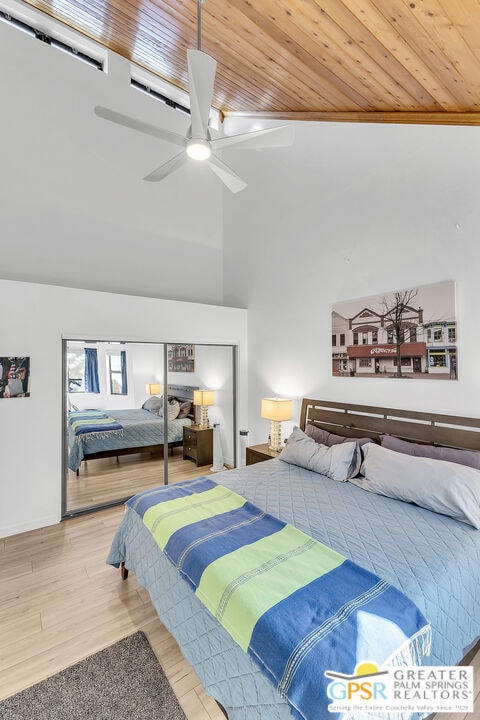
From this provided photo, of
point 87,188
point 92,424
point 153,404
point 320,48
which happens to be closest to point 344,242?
point 320,48

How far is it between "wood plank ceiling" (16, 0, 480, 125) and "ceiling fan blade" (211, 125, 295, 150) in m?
0.58

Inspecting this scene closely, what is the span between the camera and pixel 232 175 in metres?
2.46

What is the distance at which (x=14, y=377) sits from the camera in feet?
9.98

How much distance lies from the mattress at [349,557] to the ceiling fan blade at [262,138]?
240cm

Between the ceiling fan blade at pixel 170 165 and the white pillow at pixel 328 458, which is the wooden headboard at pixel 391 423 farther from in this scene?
the ceiling fan blade at pixel 170 165

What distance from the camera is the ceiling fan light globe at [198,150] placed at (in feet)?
6.87

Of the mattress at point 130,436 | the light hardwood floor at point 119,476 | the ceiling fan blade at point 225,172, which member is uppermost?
the ceiling fan blade at point 225,172

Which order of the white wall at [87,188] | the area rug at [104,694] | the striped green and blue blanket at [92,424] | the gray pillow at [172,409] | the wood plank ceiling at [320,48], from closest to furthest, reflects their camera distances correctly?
the area rug at [104,694] → the wood plank ceiling at [320,48] → the striped green and blue blanket at [92,424] → the white wall at [87,188] → the gray pillow at [172,409]

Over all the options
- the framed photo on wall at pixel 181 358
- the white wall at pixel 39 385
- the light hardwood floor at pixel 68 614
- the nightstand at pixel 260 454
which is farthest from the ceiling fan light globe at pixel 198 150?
the light hardwood floor at pixel 68 614

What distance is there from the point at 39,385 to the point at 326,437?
109 inches

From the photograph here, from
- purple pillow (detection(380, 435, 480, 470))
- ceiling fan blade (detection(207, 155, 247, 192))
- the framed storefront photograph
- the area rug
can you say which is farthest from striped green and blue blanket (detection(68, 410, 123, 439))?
purple pillow (detection(380, 435, 480, 470))

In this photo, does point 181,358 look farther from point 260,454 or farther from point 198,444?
point 260,454

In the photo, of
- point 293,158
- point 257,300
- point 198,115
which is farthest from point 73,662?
point 293,158

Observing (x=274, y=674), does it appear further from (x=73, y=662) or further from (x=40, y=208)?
(x=40, y=208)
